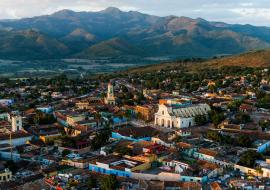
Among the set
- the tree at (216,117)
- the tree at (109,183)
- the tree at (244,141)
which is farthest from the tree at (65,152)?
the tree at (216,117)

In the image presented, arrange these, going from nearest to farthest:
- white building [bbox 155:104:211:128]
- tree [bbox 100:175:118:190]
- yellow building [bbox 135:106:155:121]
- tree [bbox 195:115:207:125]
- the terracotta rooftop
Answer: tree [bbox 100:175:118:190]
the terracotta rooftop
tree [bbox 195:115:207:125]
white building [bbox 155:104:211:128]
yellow building [bbox 135:106:155:121]

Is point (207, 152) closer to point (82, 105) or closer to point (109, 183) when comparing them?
point (109, 183)

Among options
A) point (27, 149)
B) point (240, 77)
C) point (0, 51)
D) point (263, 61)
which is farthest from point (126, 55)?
point (27, 149)

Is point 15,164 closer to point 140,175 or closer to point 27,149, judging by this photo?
point 27,149

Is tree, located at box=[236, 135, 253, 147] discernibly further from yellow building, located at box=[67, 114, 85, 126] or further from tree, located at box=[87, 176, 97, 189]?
yellow building, located at box=[67, 114, 85, 126]

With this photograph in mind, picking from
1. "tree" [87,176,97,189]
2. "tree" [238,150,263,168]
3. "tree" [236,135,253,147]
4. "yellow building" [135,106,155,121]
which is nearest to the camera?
"tree" [87,176,97,189]

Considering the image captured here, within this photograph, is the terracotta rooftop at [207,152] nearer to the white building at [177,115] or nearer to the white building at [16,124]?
the white building at [177,115]

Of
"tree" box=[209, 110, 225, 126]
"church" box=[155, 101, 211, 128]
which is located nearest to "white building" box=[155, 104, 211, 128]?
"church" box=[155, 101, 211, 128]

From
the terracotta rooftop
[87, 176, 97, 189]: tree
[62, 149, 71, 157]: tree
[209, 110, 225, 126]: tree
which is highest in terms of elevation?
[209, 110, 225, 126]: tree
